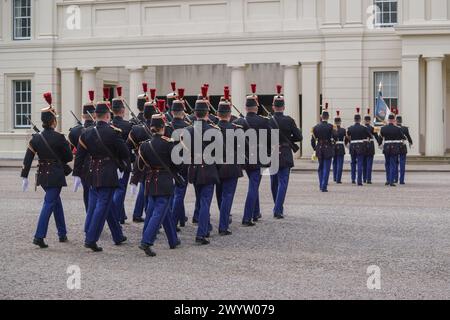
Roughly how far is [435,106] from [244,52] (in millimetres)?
8024

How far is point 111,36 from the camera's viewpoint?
38.2m

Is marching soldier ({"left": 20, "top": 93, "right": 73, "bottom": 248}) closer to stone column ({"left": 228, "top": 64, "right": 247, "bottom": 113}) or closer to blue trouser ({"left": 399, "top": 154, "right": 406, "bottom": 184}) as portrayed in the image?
blue trouser ({"left": 399, "top": 154, "right": 406, "bottom": 184})

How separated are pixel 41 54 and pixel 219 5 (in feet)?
28.3

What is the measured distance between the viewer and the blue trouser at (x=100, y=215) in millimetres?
12031

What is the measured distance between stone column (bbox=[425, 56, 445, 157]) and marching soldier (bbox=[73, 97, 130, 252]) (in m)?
23.0

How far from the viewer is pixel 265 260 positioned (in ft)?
36.8

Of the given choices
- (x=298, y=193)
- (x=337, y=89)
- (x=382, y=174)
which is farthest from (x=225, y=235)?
(x=337, y=89)

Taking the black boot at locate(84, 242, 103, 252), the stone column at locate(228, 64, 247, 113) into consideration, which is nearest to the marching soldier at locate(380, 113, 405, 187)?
the stone column at locate(228, 64, 247, 113)

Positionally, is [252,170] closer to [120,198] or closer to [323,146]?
[120,198]

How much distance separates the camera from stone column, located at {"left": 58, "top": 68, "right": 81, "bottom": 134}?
39.0m

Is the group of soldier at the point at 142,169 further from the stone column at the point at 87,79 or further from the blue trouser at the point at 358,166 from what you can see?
the stone column at the point at 87,79

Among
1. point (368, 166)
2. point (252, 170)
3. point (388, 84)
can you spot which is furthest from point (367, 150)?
point (388, 84)

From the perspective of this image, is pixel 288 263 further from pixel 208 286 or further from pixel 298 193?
pixel 298 193

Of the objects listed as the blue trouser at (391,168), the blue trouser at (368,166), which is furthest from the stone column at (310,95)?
the blue trouser at (391,168)
